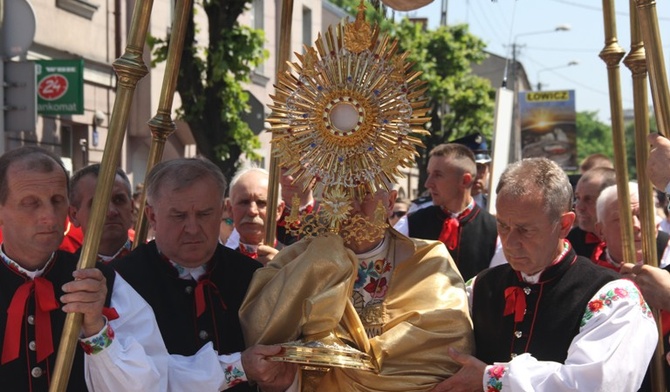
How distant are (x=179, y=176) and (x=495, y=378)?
138cm

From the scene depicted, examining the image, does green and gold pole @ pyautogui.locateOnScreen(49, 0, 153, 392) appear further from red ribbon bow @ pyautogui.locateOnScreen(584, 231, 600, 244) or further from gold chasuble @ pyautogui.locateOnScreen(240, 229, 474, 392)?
red ribbon bow @ pyautogui.locateOnScreen(584, 231, 600, 244)

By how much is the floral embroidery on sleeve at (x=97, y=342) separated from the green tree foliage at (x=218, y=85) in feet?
18.4

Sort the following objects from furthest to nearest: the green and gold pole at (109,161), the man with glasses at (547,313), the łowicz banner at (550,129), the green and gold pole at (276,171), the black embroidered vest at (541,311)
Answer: the łowicz banner at (550,129)
the green and gold pole at (276,171)
the black embroidered vest at (541,311)
the man with glasses at (547,313)
the green and gold pole at (109,161)

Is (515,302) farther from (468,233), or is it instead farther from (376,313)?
(468,233)

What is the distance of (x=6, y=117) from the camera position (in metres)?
8.66

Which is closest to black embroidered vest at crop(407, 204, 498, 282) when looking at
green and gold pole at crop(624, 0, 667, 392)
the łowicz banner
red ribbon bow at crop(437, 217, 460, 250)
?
red ribbon bow at crop(437, 217, 460, 250)

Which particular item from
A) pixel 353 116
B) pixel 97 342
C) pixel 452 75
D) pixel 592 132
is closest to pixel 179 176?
pixel 353 116

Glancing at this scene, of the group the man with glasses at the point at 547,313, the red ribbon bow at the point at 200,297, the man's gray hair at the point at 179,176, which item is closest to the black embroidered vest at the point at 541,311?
the man with glasses at the point at 547,313

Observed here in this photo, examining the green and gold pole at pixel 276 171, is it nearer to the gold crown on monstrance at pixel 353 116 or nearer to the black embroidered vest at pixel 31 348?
the gold crown on monstrance at pixel 353 116

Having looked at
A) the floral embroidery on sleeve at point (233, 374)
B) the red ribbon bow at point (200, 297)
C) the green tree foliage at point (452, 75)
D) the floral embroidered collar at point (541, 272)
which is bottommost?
the floral embroidery on sleeve at point (233, 374)

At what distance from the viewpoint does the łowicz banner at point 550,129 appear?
16719 mm

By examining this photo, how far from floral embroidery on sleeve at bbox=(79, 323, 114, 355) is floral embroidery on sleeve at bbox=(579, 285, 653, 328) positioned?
5.20 feet

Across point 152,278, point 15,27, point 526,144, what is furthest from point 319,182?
point 526,144

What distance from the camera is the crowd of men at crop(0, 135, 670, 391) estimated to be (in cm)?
328
